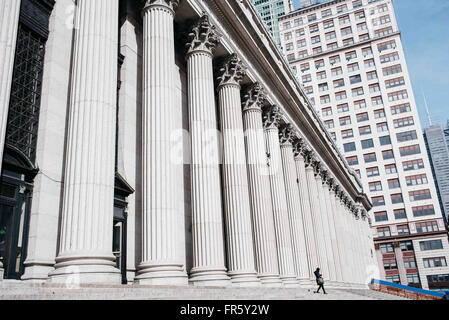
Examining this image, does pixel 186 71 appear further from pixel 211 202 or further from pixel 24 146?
pixel 24 146

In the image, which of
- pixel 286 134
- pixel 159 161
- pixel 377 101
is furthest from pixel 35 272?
pixel 377 101

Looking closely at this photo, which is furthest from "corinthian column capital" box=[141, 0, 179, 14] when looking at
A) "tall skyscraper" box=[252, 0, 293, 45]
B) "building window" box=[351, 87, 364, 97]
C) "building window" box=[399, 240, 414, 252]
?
"tall skyscraper" box=[252, 0, 293, 45]

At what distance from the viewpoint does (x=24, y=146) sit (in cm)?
1227

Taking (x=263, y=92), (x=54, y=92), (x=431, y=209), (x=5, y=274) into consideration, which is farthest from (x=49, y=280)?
(x=431, y=209)

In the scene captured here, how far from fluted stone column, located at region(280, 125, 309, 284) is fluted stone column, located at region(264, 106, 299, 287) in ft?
6.23

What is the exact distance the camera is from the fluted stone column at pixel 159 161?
13.2 meters

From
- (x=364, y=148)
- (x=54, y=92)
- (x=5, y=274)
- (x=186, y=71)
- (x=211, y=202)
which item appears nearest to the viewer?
(x=5, y=274)

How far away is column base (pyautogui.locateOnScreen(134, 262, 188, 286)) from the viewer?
503 inches

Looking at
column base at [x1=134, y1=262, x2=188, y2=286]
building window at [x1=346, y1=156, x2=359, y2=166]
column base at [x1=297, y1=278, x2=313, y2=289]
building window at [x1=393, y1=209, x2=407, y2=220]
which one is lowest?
column base at [x1=297, y1=278, x2=313, y2=289]

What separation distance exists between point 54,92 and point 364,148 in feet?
265

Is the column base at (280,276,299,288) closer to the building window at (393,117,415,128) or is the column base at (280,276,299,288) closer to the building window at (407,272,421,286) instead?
the building window at (407,272,421,286)

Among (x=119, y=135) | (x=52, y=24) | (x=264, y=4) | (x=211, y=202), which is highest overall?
(x=264, y=4)

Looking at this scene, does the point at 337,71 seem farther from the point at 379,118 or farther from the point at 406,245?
the point at 406,245

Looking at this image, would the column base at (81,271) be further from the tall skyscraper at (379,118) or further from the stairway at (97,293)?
the tall skyscraper at (379,118)
